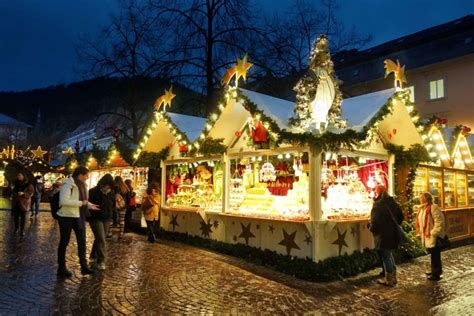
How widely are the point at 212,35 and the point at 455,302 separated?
48.3 ft

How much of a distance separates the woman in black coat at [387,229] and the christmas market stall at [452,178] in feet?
14.9

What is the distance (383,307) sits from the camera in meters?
6.27

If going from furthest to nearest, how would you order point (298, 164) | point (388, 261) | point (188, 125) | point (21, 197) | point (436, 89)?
point (436, 89), point (188, 125), point (21, 197), point (298, 164), point (388, 261)

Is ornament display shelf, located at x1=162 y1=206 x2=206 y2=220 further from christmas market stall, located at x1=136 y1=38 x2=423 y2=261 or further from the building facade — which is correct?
the building facade

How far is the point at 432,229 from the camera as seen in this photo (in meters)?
8.16

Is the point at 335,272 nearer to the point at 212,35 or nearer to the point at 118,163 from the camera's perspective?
the point at 118,163

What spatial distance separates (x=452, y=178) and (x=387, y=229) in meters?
7.64

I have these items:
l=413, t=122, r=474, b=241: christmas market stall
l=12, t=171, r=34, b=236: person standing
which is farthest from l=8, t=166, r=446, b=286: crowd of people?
l=12, t=171, r=34, b=236: person standing

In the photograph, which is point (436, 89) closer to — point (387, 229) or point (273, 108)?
point (273, 108)

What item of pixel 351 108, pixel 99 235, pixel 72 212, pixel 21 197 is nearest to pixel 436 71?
pixel 351 108

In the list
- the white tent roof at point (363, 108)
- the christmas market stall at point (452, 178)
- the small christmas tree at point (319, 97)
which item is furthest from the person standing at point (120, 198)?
the christmas market stall at point (452, 178)

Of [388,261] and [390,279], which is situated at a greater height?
[388,261]

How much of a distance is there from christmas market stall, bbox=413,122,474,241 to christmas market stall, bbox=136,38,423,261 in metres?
2.06

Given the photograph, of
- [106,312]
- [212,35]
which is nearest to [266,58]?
[212,35]
